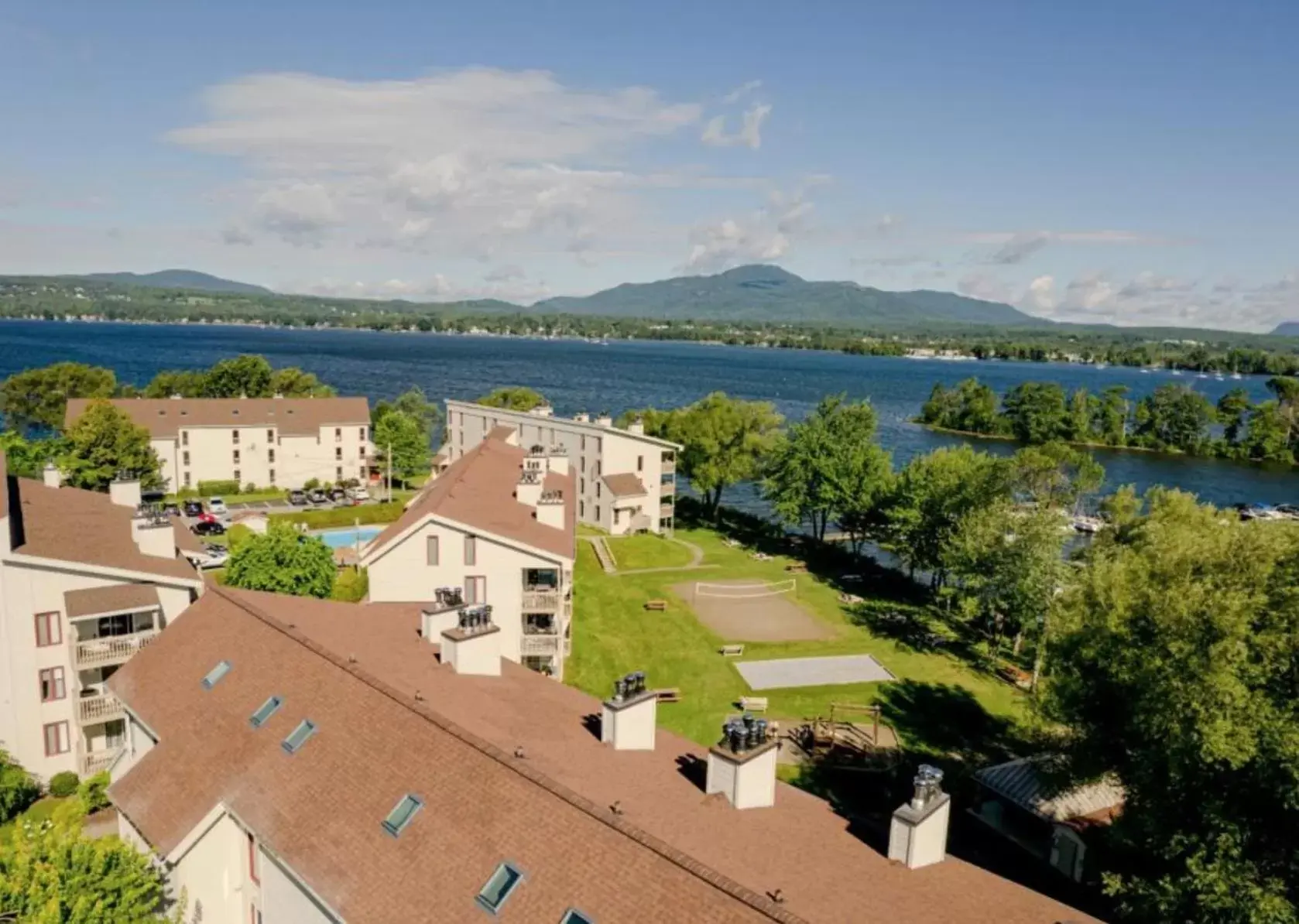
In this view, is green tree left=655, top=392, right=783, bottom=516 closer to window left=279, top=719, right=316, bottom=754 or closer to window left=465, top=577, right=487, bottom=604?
window left=465, top=577, right=487, bottom=604

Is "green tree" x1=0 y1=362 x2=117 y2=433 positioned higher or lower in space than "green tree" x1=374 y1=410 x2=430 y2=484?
higher

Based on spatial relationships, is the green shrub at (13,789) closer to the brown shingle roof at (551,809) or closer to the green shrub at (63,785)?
the green shrub at (63,785)

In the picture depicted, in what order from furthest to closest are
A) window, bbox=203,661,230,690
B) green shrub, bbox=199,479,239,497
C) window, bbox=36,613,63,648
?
green shrub, bbox=199,479,239,497 → window, bbox=36,613,63,648 → window, bbox=203,661,230,690

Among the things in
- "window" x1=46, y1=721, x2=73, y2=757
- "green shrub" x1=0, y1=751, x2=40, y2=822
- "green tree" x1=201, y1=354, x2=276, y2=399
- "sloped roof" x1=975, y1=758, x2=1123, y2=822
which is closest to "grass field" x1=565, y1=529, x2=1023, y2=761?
"sloped roof" x1=975, y1=758, x2=1123, y2=822

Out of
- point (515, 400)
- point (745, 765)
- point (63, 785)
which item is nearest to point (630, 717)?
point (745, 765)

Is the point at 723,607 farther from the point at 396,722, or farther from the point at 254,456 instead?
the point at 254,456

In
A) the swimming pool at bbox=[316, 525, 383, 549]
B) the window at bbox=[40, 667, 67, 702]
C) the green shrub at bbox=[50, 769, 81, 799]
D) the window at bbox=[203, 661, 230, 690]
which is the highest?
the window at bbox=[203, 661, 230, 690]

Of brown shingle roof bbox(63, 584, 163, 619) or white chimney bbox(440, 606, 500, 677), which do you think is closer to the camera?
white chimney bbox(440, 606, 500, 677)

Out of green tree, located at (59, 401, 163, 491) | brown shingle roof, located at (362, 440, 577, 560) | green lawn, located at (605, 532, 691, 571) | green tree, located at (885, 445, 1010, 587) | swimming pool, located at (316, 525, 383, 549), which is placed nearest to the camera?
brown shingle roof, located at (362, 440, 577, 560)
